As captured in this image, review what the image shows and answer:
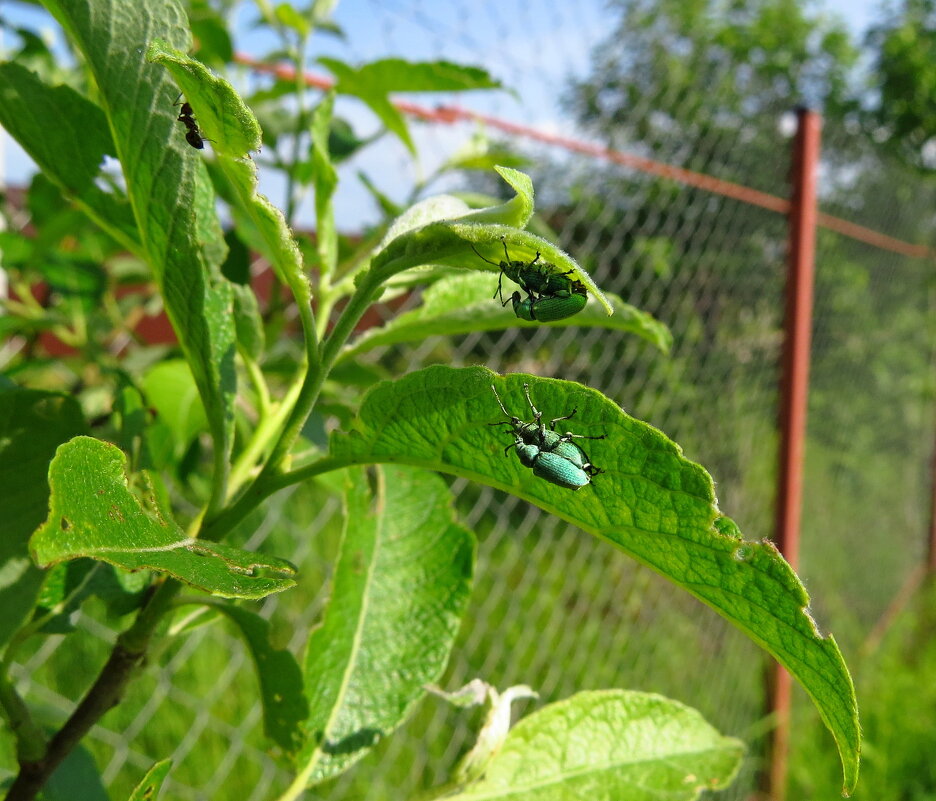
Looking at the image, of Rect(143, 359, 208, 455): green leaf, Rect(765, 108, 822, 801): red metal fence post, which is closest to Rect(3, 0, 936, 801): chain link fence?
Rect(765, 108, 822, 801): red metal fence post

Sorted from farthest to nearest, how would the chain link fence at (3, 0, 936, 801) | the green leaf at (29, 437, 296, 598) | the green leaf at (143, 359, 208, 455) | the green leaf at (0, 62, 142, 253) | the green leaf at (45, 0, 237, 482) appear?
the chain link fence at (3, 0, 936, 801) → the green leaf at (143, 359, 208, 455) → the green leaf at (0, 62, 142, 253) → the green leaf at (45, 0, 237, 482) → the green leaf at (29, 437, 296, 598)

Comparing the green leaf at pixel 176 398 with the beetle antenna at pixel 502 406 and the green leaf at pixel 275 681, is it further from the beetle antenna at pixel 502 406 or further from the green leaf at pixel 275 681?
the beetle antenna at pixel 502 406

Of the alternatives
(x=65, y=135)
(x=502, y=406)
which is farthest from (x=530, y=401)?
(x=65, y=135)

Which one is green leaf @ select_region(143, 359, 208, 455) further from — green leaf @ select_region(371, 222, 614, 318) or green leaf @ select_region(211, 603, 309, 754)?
green leaf @ select_region(371, 222, 614, 318)

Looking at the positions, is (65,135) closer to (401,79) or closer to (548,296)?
(548,296)

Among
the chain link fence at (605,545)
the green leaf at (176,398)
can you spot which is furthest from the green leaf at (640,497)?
the chain link fence at (605,545)

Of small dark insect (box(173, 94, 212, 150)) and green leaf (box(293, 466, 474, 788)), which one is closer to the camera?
small dark insect (box(173, 94, 212, 150))
